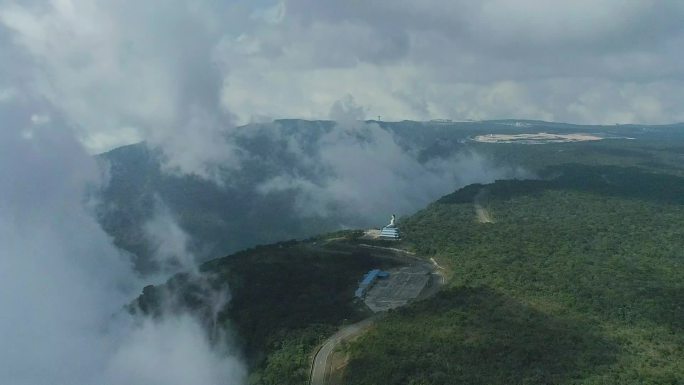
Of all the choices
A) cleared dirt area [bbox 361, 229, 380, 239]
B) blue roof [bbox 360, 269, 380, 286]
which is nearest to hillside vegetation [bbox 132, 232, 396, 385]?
blue roof [bbox 360, 269, 380, 286]

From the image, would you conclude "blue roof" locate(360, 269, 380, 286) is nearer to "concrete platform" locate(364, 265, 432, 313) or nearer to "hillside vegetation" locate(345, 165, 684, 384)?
"concrete platform" locate(364, 265, 432, 313)

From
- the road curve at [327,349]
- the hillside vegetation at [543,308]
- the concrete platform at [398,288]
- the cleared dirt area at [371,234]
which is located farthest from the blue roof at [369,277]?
the cleared dirt area at [371,234]

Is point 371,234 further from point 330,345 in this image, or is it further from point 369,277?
point 330,345

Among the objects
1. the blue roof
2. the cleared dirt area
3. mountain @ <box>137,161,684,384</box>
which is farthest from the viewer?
the cleared dirt area

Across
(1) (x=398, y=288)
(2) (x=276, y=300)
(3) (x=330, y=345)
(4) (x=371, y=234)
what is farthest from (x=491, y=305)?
(4) (x=371, y=234)

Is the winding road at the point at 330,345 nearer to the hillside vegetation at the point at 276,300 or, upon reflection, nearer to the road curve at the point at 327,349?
the road curve at the point at 327,349

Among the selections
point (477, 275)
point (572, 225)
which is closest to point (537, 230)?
point (572, 225)
